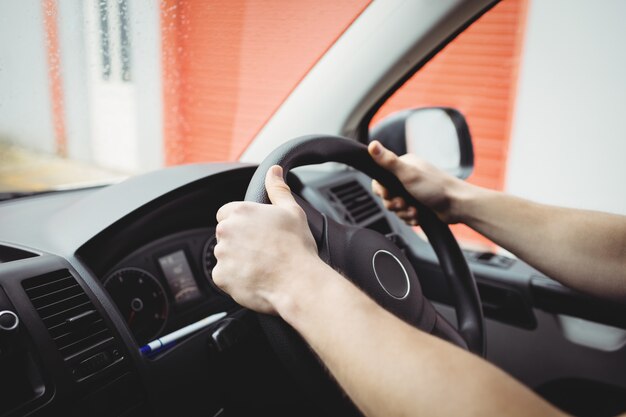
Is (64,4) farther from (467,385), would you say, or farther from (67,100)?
(467,385)

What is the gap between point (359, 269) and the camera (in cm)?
97

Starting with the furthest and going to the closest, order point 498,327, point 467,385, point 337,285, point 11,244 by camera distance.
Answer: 1. point 498,327
2. point 11,244
3. point 337,285
4. point 467,385

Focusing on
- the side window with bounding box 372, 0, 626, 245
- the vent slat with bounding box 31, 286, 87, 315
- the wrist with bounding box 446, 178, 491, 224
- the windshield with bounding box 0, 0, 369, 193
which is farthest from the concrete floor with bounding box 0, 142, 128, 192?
the side window with bounding box 372, 0, 626, 245

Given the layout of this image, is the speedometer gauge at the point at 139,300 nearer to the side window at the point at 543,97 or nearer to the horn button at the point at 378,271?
the horn button at the point at 378,271

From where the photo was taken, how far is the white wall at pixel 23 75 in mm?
1158

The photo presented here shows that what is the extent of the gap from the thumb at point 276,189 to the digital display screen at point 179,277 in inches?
21.3

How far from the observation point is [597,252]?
1.24m

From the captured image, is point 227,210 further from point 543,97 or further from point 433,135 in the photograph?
point 543,97

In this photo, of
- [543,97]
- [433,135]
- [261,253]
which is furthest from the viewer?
[543,97]

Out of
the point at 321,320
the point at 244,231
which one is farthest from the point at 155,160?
the point at 321,320

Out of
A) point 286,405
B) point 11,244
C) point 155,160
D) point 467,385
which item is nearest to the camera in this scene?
point 467,385

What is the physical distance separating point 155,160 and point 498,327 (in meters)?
1.37

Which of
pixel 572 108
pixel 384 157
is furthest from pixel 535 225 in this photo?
pixel 572 108

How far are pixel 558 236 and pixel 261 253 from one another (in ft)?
2.79
